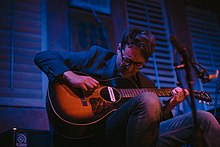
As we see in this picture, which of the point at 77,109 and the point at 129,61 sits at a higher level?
the point at 129,61

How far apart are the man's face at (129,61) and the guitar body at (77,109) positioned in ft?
0.97

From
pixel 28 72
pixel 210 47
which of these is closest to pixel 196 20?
pixel 210 47

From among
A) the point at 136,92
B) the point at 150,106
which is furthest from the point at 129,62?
the point at 150,106

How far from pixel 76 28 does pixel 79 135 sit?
1.44 meters

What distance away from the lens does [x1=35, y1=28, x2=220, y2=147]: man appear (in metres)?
1.62

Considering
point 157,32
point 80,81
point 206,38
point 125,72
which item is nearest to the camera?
point 80,81

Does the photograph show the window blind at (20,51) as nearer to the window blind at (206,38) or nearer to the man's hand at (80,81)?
the man's hand at (80,81)

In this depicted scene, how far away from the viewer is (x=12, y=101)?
248cm

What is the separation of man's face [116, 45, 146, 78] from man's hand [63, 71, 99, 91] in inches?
12.9

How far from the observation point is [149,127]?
62.8 inches

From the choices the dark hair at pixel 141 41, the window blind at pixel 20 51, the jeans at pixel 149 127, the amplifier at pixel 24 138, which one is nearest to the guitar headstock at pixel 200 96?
the jeans at pixel 149 127

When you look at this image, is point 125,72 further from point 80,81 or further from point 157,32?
point 157,32

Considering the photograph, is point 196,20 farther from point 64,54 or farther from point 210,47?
point 64,54

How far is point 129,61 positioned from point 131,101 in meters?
0.64
